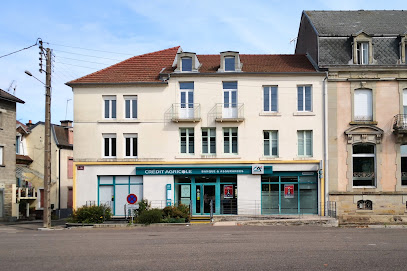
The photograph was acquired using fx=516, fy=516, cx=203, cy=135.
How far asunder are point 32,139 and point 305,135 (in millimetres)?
24761

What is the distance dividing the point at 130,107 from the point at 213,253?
1853cm

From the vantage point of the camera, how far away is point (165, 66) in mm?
32062

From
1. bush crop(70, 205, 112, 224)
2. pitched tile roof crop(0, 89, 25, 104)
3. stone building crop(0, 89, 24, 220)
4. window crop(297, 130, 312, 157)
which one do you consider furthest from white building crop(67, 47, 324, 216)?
stone building crop(0, 89, 24, 220)

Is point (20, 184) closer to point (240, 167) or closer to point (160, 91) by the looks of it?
point (160, 91)

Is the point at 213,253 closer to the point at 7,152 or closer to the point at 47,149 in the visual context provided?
the point at 47,149

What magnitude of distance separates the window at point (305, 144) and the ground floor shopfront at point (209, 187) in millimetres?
878

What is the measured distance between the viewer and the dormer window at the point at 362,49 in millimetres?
30062

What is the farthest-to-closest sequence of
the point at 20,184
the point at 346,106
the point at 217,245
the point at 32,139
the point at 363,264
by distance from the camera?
the point at 32,139 < the point at 20,184 < the point at 346,106 < the point at 217,245 < the point at 363,264

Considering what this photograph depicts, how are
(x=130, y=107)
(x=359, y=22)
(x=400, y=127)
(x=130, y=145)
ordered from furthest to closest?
1. (x=359, y=22)
2. (x=130, y=107)
3. (x=130, y=145)
4. (x=400, y=127)

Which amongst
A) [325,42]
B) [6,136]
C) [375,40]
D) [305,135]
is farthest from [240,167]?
[6,136]

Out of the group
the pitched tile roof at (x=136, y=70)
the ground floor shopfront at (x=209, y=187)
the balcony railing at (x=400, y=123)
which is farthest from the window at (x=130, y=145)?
the balcony railing at (x=400, y=123)

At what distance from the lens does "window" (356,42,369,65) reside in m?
30.2

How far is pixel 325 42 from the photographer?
30.6 meters

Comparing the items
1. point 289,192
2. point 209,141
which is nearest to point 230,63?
point 209,141
